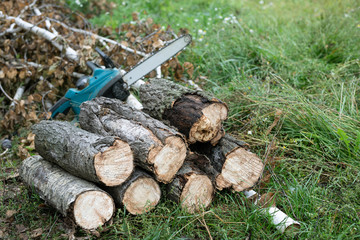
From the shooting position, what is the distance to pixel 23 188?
9.88 feet

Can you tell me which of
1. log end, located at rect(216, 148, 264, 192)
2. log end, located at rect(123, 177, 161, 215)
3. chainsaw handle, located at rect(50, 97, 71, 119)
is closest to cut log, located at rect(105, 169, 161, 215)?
log end, located at rect(123, 177, 161, 215)

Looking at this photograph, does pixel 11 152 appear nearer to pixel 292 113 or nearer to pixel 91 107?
pixel 91 107

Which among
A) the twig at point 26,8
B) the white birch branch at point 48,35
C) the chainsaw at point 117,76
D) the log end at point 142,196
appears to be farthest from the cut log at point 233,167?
the twig at point 26,8

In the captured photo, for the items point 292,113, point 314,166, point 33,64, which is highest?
point 33,64

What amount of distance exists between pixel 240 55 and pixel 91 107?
2570mm

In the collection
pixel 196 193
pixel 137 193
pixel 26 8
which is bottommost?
pixel 196 193

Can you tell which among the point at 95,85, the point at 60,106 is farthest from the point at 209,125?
the point at 60,106

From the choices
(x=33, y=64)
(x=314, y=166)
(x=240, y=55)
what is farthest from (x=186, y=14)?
(x=314, y=166)

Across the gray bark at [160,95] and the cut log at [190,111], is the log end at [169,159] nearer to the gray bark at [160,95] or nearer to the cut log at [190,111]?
the cut log at [190,111]

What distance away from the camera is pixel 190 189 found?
2586 mm

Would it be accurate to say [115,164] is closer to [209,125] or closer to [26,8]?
[209,125]

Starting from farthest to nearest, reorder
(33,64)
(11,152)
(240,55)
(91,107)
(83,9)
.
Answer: (83,9) → (240,55) → (33,64) → (11,152) → (91,107)

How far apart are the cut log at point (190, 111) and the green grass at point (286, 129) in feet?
1.64

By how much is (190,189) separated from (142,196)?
357mm
